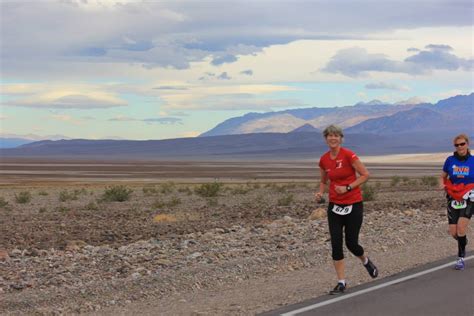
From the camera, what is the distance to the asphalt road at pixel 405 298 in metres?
8.26

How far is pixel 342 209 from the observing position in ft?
30.1

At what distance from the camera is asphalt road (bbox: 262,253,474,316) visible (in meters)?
8.26

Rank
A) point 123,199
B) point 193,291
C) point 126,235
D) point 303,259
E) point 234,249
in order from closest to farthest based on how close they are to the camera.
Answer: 1. point 193,291
2. point 303,259
3. point 234,249
4. point 126,235
5. point 123,199

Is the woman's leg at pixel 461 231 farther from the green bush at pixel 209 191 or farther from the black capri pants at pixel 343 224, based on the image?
the green bush at pixel 209 191

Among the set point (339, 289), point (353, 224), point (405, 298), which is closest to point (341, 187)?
point (353, 224)

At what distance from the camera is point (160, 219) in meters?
23.4

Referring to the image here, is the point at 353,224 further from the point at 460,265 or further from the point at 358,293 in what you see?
the point at 460,265

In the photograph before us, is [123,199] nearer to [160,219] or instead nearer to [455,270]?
[160,219]

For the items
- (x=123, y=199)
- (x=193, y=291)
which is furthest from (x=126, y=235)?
(x=123, y=199)

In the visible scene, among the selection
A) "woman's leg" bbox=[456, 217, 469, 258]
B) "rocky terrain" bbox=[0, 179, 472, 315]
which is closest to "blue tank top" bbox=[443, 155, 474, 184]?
"woman's leg" bbox=[456, 217, 469, 258]

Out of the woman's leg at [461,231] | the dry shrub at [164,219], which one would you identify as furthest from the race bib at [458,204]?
the dry shrub at [164,219]

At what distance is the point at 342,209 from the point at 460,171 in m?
2.55

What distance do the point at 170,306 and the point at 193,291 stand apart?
3.53 ft

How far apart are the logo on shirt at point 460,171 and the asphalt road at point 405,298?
4.38ft
